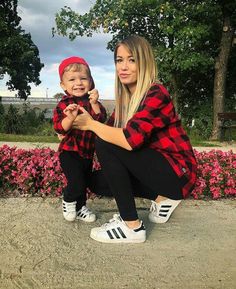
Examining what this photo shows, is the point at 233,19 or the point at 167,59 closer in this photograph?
the point at 167,59

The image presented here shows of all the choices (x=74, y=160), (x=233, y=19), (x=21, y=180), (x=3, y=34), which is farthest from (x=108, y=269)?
(x=3, y=34)

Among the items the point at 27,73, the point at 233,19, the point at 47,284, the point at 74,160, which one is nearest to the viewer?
the point at 47,284

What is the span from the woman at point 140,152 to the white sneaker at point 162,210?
206 mm

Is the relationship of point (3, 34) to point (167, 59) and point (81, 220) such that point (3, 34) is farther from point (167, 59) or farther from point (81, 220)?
point (81, 220)

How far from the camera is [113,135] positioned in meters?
2.50

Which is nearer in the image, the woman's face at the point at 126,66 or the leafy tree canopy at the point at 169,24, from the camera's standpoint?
the woman's face at the point at 126,66

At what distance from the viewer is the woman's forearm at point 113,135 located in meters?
2.48

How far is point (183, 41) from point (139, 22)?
117 inches

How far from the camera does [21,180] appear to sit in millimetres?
3799

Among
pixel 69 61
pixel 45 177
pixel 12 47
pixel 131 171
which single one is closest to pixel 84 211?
pixel 131 171

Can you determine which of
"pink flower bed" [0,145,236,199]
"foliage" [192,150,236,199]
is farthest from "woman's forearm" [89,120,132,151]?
"foliage" [192,150,236,199]

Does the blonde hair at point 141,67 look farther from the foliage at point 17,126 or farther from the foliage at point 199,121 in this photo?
the foliage at point 199,121

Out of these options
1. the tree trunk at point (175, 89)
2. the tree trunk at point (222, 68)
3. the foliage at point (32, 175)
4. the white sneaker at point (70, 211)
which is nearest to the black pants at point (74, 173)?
the white sneaker at point (70, 211)

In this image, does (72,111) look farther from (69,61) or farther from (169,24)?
(169,24)
